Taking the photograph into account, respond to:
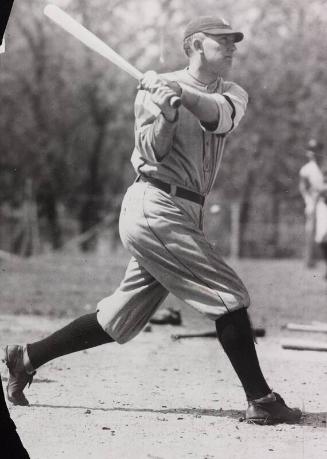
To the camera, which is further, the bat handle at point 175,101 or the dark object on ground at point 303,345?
the dark object on ground at point 303,345

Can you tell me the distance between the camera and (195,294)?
352 centimetres

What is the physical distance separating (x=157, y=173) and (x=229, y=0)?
13.6 ft

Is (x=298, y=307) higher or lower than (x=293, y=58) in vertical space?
lower

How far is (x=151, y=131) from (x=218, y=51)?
45cm

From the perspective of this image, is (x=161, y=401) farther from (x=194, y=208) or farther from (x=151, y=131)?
(x=151, y=131)

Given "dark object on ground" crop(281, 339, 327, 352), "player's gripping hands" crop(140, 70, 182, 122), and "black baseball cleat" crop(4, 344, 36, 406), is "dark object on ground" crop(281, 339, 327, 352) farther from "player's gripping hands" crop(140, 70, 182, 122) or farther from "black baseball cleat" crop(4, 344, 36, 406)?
"player's gripping hands" crop(140, 70, 182, 122)

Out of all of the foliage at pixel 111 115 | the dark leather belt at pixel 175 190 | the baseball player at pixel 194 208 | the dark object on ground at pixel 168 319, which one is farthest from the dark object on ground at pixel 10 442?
the foliage at pixel 111 115

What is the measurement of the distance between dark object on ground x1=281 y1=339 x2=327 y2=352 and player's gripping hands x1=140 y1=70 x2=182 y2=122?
2.29m

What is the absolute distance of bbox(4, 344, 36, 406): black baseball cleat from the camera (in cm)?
377

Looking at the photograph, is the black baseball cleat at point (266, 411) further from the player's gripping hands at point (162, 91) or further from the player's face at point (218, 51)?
the player's face at point (218, 51)

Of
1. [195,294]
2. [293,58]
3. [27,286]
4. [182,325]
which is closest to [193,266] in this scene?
[195,294]

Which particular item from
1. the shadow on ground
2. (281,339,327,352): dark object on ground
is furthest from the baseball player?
(281,339,327,352): dark object on ground

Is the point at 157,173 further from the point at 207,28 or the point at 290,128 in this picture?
the point at 290,128

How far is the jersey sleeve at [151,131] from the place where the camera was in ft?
11.0
